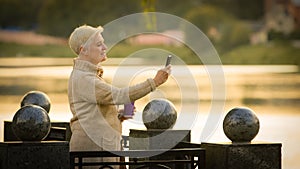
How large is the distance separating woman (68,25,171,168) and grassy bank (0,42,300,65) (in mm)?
46841

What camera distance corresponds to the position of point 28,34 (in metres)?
65.3

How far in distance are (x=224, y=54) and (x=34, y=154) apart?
50833 millimetres

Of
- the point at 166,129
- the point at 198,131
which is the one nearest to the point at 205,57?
the point at 198,131

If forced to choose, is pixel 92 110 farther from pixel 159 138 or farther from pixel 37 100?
pixel 37 100

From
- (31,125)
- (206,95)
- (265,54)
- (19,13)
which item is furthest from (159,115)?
(19,13)

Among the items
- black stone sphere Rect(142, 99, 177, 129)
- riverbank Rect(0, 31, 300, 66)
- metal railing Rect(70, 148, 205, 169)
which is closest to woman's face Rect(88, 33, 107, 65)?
metal railing Rect(70, 148, 205, 169)

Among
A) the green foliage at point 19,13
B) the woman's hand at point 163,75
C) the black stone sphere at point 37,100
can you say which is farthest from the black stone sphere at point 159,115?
the green foliage at point 19,13

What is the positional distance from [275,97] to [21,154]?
84.2ft

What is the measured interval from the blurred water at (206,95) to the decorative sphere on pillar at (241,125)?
693 millimetres

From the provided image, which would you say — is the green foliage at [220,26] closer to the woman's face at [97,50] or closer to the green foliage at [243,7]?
the green foliage at [243,7]

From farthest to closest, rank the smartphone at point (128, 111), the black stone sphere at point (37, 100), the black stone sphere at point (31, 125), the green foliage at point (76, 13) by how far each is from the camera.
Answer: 1. the green foliage at point (76, 13)
2. the black stone sphere at point (37, 100)
3. the smartphone at point (128, 111)
4. the black stone sphere at point (31, 125)

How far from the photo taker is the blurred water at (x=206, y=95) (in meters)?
19.0

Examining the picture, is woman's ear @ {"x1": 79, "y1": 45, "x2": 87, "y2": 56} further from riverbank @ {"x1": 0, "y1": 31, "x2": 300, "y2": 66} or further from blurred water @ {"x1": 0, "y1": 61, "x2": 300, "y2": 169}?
riverbank @ {"x1": 0, "y1": 31, "x2": 300, "y2": 66}

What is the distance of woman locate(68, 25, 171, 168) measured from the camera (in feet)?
30.1
